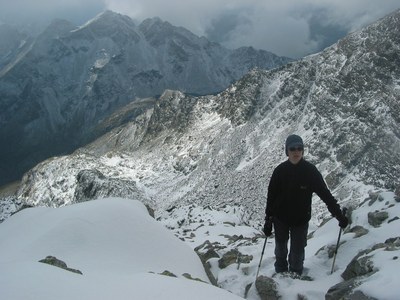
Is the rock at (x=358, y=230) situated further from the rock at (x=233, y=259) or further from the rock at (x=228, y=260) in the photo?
the rock at (x=228, y=260)

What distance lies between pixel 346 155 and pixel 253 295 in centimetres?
16336

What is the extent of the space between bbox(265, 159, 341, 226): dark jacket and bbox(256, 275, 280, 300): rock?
69.5 inches

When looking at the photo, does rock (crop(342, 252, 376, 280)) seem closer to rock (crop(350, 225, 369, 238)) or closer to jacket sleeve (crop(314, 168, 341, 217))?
jacket sleeve (crop(314, 168, 341, 217))

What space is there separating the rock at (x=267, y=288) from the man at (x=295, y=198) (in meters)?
1.13

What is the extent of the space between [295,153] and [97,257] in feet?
20.5

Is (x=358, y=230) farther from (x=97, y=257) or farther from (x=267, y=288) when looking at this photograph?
(x=97, y=257)

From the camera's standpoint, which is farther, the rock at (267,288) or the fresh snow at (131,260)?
the rock at (267,288)

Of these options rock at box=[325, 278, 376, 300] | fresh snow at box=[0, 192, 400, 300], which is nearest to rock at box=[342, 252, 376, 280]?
fresh snow at box=[0, 192, 400, 300]

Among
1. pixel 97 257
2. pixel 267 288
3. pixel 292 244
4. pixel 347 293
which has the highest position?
pixel 347 293

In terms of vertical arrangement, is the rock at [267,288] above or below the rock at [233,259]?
above

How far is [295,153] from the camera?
12.1 metres

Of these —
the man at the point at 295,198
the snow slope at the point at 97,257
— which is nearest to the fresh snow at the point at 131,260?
the snow slope at the point at 97,257

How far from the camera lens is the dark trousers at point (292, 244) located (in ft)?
42.8

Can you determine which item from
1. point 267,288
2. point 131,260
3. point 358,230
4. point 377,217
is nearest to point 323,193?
point 267,288
